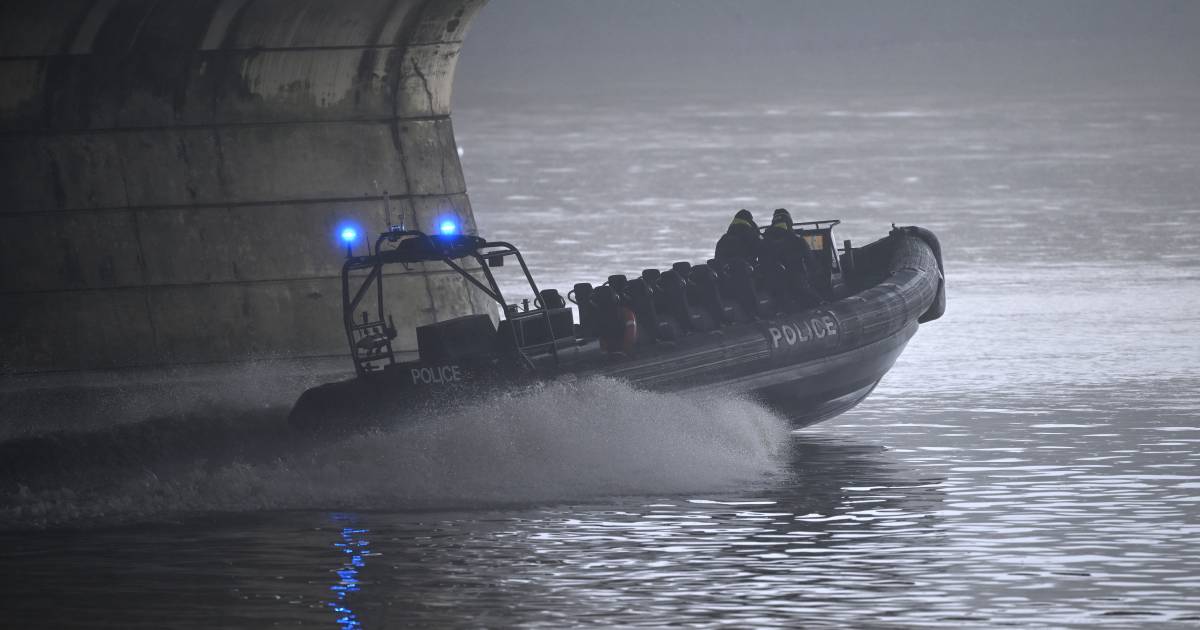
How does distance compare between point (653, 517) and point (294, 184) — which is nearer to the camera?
point (653, 517)

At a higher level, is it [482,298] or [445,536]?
[482,298]

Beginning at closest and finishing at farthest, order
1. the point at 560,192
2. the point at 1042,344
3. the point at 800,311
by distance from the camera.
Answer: the point at 800,311 → the point at 1042,344 → the point at 560,192

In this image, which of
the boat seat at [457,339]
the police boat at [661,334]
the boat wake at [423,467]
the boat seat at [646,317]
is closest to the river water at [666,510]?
the boat wake at [423,467]

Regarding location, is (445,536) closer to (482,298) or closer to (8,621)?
(8,621)

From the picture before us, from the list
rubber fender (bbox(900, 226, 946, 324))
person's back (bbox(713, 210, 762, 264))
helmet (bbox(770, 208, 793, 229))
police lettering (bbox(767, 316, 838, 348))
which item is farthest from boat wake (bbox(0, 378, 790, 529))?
rubber fender (bbox(900, 226, 946, 324))

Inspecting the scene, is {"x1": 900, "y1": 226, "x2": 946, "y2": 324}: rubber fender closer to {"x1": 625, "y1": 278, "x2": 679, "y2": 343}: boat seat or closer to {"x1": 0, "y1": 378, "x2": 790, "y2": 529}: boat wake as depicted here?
{"x1": 625, "y1": 278, "x2": 679, "y2": 343}: boat seat

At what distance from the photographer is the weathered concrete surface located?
19.0 m

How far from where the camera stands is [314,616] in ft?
39.6

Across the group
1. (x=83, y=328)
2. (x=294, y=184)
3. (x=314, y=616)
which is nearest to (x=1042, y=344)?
(x=294, y=184)

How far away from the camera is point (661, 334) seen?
1727 centimetres

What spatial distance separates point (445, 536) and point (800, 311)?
5348mm

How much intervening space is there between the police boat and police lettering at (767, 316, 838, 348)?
0.01 meters

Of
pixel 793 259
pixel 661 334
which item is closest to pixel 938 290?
pixel 793 259

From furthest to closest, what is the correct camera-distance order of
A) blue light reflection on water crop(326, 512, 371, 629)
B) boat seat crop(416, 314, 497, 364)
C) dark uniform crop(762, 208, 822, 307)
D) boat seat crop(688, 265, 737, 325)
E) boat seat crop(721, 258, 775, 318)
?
dark uniform crop(762, 208, 822, 307)
boat seat crop(721, 258, 775, 318)
boat seat crop(688, 265, 737, 325)
boat seat crop(416, 314, 497, 364)
blue light reflection on water crop(326, 512, 371, 629)
